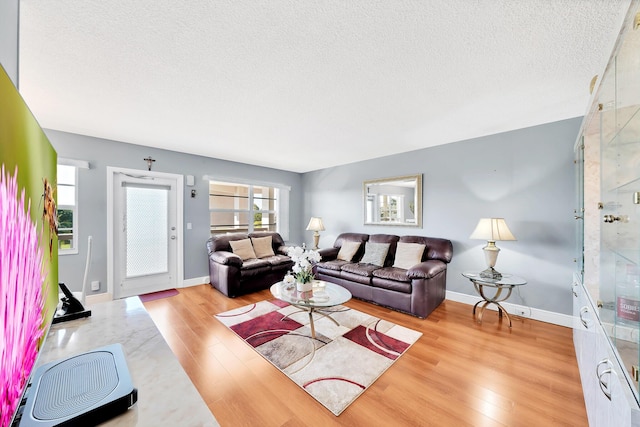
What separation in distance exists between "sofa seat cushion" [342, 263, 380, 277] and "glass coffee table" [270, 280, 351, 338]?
2.57ft

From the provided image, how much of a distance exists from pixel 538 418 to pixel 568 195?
239 cm

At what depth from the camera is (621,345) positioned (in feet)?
3.50

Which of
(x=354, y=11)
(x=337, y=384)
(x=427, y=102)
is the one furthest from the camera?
(x=427, y=102)

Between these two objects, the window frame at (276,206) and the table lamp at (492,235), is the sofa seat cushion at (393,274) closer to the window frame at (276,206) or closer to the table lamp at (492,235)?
the table lamp at (492,235)

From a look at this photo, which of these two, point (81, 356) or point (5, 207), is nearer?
point (5, 207)

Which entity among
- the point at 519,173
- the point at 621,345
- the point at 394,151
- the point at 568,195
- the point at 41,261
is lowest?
the point at 621,345

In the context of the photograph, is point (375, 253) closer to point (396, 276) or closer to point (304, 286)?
point (396, 276)

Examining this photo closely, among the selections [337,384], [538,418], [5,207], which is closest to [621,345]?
[538,418]

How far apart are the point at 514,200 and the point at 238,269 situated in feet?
12.7

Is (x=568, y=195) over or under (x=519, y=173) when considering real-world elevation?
under

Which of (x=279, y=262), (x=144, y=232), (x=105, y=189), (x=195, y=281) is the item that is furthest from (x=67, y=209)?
(x=279, y=262)

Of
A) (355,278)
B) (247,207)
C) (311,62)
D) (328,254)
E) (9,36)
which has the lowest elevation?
(355,278)

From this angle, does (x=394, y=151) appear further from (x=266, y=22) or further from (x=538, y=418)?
(x=538, y=418)

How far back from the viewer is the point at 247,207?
17.5 feet
